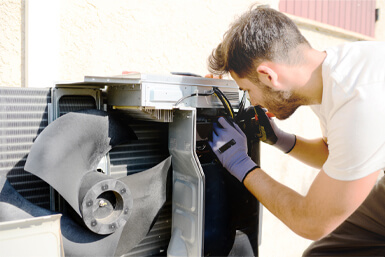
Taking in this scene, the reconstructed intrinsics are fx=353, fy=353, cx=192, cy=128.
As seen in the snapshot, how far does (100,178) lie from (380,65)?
113 cm

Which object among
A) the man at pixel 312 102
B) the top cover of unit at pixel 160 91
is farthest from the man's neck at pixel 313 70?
the top cover of unit at pixel 160 91

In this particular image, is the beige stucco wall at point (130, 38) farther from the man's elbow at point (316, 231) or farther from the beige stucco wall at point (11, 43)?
the man's elbow at point (316, 231)

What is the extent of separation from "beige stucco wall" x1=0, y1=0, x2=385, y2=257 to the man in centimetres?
80

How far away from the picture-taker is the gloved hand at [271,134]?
1.72 m

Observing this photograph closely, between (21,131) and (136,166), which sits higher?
(21,131)

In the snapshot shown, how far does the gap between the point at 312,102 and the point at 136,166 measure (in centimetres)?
82

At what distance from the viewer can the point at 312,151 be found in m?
2.01

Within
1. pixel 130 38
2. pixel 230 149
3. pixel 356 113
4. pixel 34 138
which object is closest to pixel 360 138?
pixel 356 113

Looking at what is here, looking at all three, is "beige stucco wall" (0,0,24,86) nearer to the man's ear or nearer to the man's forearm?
the man's ear

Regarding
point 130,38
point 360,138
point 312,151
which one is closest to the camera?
point 360,138

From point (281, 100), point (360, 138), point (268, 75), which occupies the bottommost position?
point (360, 138)

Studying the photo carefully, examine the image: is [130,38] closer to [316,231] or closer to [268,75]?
[268,75]

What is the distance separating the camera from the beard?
1.51m

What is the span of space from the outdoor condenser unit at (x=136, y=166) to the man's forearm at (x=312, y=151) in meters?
0.42
